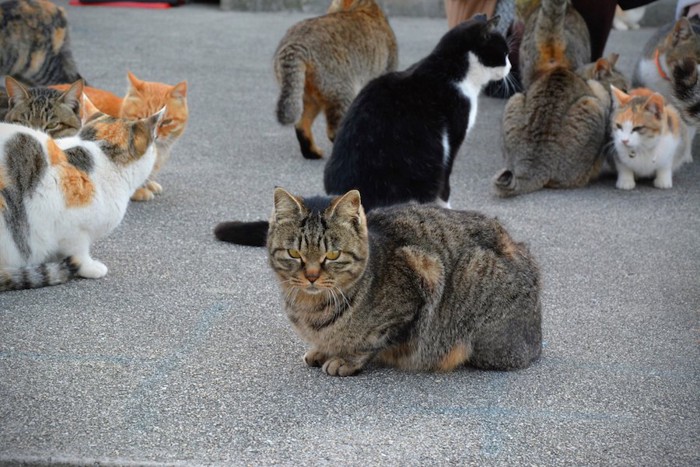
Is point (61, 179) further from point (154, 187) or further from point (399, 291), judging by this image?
point (399, 291)

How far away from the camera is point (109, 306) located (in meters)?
4.37

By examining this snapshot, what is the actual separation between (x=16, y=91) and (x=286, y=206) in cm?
262

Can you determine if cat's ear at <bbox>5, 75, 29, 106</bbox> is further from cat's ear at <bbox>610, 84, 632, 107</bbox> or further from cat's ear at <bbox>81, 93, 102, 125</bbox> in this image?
cat's ear at <bbox>610, 84, 632, 107</bbox>

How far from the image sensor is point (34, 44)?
23.5 ft

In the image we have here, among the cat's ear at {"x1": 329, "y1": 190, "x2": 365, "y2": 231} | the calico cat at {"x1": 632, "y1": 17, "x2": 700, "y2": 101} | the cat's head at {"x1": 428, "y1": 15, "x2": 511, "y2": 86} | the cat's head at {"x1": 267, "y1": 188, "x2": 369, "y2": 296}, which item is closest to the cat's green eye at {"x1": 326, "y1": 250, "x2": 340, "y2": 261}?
the cat's head at {"x1": 267, "y1": 188, "x2": 369, "y2": 296}

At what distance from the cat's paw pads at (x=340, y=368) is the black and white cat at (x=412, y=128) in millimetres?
1561

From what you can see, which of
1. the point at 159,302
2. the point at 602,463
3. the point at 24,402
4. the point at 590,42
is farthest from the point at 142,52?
the point at 602,463

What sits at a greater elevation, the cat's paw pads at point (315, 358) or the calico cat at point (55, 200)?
the calico cat at point (55, 200)

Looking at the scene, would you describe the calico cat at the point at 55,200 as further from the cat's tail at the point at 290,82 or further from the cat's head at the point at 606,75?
the cat's head at the point at 606,75

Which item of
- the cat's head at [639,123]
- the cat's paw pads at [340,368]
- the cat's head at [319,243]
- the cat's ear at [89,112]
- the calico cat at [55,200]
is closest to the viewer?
the cat's head at [319,243]

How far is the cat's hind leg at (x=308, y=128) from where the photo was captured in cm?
689

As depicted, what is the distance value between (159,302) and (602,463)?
2324mm

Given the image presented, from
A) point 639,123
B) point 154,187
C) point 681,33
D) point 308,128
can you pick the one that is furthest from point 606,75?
point 154,187

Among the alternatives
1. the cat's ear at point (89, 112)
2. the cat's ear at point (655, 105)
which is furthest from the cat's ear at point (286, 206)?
the cat's ear at point (655, 105)
